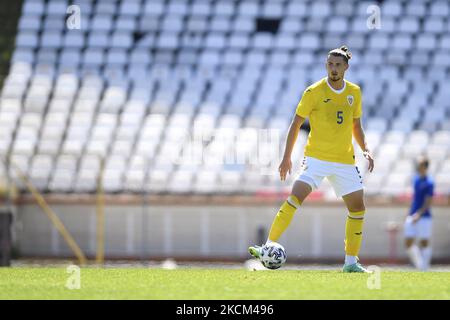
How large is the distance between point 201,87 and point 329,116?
1103 cm

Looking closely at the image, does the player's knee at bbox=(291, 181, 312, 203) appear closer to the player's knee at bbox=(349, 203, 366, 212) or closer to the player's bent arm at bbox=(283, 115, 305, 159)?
the player's bent arm at bbox=(283, 115, 305, 159)

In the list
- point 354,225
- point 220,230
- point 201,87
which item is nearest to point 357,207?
point 354,225

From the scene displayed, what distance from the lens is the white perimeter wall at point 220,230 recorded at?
16.5 meters

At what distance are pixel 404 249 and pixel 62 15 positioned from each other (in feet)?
28.0

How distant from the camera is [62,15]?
2100cm

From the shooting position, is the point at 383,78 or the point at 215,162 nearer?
the point at 215,162

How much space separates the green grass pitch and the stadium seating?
7.81m

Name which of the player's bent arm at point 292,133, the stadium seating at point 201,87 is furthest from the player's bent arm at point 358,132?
the stadium seating at point 201,87

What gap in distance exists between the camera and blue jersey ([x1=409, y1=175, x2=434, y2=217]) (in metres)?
13.8

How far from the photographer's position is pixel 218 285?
293 inches

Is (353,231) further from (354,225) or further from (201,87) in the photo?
(201,87)

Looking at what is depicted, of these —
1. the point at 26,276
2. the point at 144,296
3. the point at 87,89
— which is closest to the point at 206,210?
the point at 87,89

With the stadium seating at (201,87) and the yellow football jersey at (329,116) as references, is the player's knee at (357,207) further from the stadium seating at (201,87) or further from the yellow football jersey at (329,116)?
the stadium seating at (201,87)
